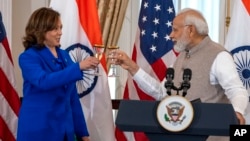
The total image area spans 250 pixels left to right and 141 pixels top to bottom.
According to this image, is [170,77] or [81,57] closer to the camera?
[170,77]

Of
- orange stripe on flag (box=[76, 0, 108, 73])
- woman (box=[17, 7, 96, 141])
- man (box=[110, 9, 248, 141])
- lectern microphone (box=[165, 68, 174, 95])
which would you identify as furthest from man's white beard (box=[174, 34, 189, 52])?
orange stripe on flag (box=[76, 0, 108, 73])

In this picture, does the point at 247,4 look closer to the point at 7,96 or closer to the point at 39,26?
the point at 39,26

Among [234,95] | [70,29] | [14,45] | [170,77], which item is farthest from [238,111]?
[14,45]

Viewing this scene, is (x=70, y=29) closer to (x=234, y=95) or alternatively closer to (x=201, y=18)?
(x=201, y=18)

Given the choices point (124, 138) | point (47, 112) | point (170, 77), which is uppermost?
point (170, 77)

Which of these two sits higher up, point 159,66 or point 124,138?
point 159,66

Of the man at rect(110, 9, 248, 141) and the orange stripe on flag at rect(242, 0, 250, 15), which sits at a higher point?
the orange stripe on flag at rect(242, 0, 250, 15)

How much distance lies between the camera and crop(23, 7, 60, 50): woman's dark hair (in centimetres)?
332

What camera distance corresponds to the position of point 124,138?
4.64 meters

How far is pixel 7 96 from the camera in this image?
4.16 meters

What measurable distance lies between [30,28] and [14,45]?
1.85 meters

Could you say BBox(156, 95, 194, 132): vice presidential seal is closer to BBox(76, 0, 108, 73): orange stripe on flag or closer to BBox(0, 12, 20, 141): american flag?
BBox(76, 0, 108, 73): orange stripe on flag

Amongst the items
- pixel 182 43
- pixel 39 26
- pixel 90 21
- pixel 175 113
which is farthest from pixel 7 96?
pixel 175 113

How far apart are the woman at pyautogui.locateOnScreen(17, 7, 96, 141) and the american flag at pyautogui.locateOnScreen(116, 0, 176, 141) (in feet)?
4.43
